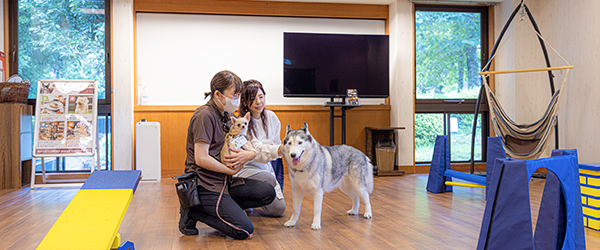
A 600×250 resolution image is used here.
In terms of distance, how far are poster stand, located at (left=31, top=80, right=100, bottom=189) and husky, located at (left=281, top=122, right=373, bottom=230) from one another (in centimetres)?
307

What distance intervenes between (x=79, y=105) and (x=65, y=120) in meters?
0.24

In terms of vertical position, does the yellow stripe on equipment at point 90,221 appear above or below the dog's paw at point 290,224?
above

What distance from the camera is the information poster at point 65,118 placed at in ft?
14.8

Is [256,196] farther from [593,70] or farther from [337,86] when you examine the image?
[593,70]

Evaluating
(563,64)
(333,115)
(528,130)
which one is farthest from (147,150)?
(563,64)

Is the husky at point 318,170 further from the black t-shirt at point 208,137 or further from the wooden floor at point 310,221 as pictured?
the black t-shirt at point 208,137

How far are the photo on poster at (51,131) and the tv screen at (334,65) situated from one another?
2.84 meters

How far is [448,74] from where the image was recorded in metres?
6.16

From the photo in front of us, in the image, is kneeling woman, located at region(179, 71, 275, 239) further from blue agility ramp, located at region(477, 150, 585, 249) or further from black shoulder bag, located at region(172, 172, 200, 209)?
blue agility ramp, located at region(477, 150, 585, 249)

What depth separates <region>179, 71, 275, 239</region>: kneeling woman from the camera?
2322mm

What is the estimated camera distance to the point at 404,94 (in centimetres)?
589

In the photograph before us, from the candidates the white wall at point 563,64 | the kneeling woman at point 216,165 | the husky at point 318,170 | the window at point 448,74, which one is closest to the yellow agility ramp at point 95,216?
the kneeling woman at point 216,165

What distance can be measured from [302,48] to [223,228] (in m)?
3.53

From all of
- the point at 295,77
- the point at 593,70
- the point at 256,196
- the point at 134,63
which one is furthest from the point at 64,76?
the point at 593,70
